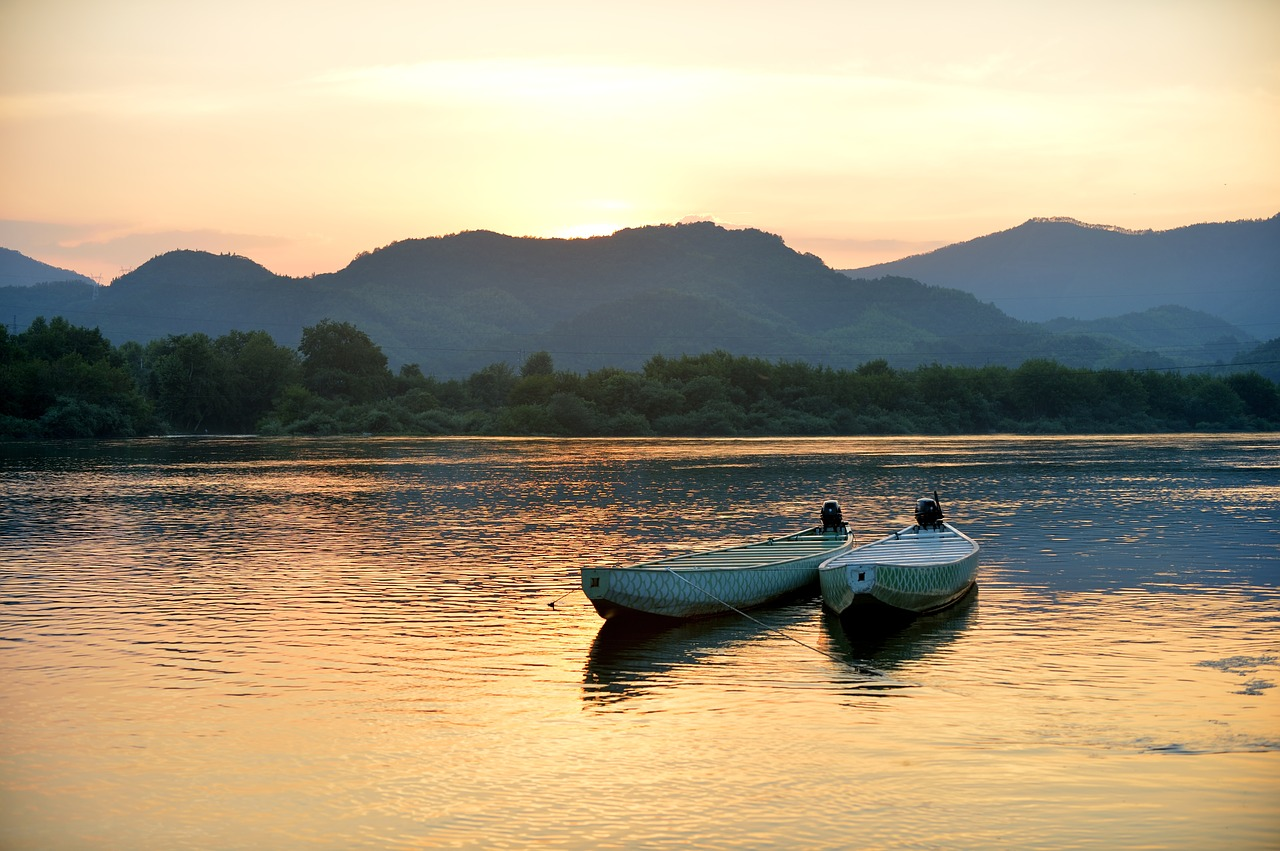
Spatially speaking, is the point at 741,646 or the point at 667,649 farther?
the point at 741,646

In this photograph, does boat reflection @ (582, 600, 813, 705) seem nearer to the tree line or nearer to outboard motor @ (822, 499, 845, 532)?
outboard motor @ (822, 499, 845, 532)

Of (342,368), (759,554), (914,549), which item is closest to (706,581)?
(759,554)

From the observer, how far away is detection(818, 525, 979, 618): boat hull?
2745 centimetres

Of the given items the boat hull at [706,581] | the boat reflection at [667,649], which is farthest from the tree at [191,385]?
the boat reflection at [667,649]

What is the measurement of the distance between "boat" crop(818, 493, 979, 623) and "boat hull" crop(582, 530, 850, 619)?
3.73 feet

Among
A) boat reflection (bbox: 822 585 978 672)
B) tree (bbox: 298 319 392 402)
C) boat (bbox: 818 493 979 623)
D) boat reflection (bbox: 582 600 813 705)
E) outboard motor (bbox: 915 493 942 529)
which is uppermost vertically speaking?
tree (bbox: 298 319 392 402)

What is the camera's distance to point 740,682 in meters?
22.9

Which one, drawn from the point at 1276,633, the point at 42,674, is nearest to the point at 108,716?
the point at 42,674

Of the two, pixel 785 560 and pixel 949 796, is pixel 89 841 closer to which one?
pixel 949 796

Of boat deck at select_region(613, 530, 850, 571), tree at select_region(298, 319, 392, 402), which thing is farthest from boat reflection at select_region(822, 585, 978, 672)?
tree at select_region(298, 319, 392, 402)

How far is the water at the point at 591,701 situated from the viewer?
1561 centimetres

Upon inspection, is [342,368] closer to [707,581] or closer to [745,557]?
[745,557]

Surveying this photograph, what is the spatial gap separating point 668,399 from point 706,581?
15998cm

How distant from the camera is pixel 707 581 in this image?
28.9 metres
